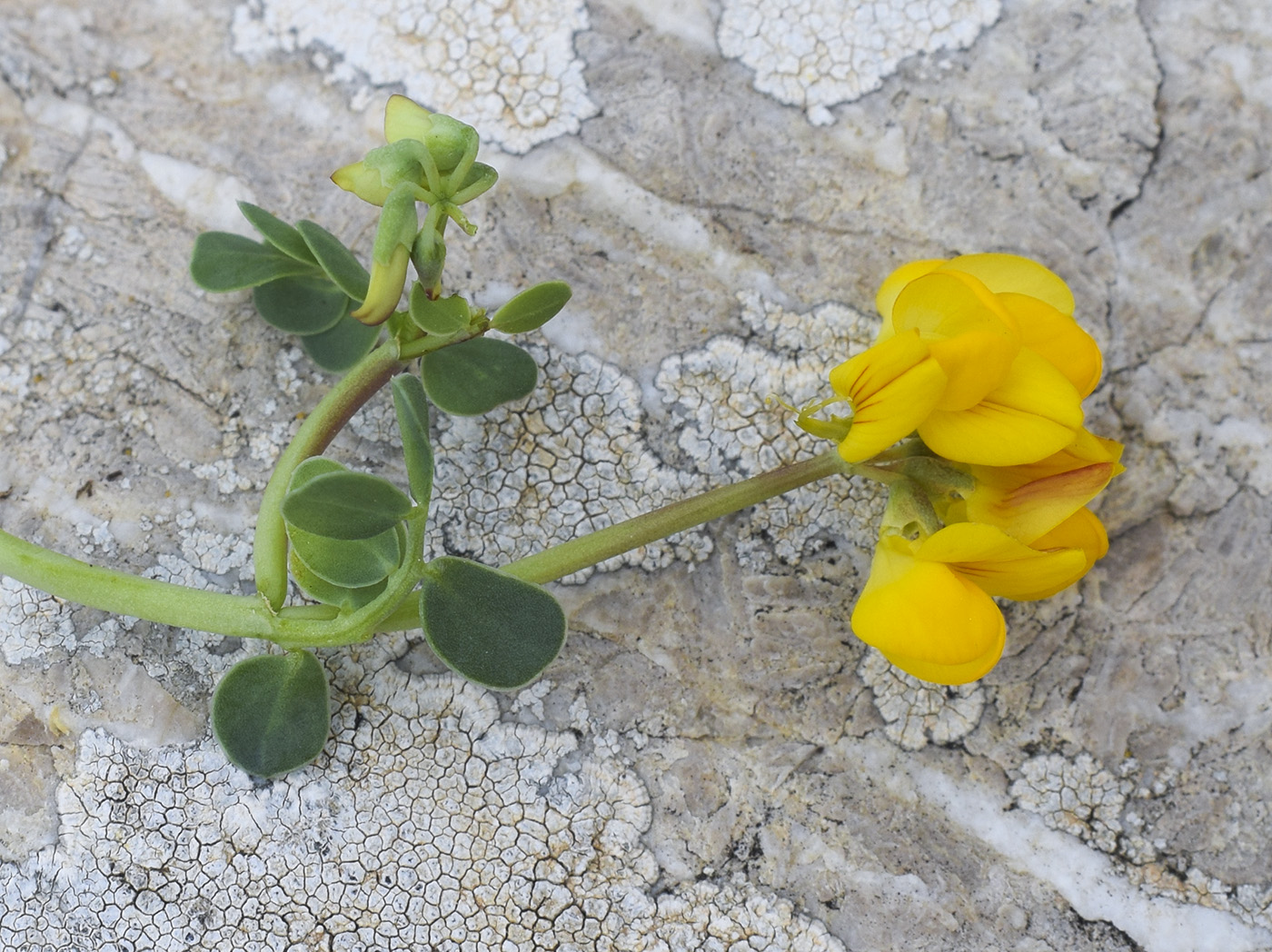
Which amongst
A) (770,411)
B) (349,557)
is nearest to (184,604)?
(349,557)

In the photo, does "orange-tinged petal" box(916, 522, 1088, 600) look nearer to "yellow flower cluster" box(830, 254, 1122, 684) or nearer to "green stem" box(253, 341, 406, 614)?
"yellow flower cluster" box(830, 254, 1122, 684)

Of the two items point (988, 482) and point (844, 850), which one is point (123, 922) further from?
point (988, 482)

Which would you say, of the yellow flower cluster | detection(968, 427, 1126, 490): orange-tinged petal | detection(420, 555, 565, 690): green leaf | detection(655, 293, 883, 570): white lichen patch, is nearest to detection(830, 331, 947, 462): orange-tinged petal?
the yellow flower cluster

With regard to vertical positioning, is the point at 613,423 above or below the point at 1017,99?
below

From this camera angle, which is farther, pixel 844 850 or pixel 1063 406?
pixel 844 850

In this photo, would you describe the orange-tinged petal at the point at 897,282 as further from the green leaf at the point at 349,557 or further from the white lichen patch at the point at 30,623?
the white lichen patch at the point at 30,623

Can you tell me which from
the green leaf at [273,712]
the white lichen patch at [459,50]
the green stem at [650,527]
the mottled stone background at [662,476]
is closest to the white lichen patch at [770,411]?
the mottled stone background at [662,476]

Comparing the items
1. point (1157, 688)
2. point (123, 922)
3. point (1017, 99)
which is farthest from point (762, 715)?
point (1017, 99)
